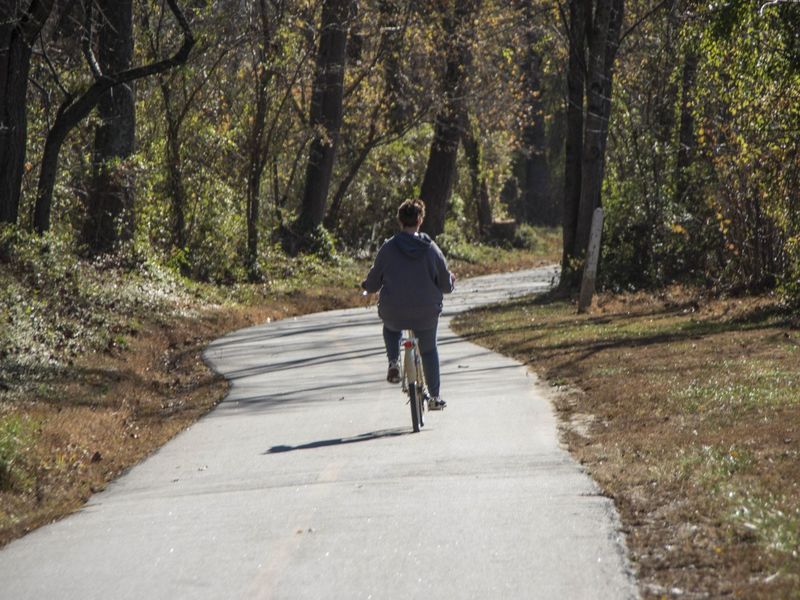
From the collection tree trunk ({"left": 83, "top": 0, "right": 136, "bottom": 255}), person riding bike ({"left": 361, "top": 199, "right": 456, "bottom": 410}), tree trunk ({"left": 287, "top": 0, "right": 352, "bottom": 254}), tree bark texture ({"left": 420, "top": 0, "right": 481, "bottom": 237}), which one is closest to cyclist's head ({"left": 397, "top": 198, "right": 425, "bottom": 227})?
person riding bike ({"left": 361, "top": 199, "right": 456, "bottom": 410})

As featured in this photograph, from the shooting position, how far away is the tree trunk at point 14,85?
20859 millimetres

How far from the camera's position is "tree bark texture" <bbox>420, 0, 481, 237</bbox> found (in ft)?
132

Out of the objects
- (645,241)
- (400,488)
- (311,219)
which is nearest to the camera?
(400,488)

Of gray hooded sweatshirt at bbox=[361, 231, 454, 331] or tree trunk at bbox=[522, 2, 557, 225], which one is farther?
tree trunk at bbox=[522, 2, 557, 225]

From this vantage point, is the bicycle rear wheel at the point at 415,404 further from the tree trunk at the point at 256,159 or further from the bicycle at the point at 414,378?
the tree trunk at the point at 256,159

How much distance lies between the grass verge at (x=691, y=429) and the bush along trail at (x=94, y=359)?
398cm

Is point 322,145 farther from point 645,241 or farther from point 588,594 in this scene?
point 588,594

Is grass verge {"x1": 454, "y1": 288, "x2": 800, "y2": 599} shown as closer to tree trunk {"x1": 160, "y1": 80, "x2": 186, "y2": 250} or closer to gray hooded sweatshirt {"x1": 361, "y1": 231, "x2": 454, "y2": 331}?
gray hooded sweatshirt {"x1": 361, "y1": 231, "x2": 454, "y2": 331}

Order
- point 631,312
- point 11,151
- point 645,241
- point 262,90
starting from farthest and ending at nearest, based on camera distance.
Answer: point 262,90
point 645,241
point 631,312
point 11,151

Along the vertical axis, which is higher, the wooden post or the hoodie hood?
the hoodie hood

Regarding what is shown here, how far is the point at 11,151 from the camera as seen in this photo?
21.7 metres

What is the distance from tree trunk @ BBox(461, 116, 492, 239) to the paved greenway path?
38708 millimetres

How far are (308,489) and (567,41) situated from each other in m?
22.2

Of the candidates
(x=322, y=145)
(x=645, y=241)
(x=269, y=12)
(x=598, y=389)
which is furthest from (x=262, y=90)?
(x=598, y=389)
